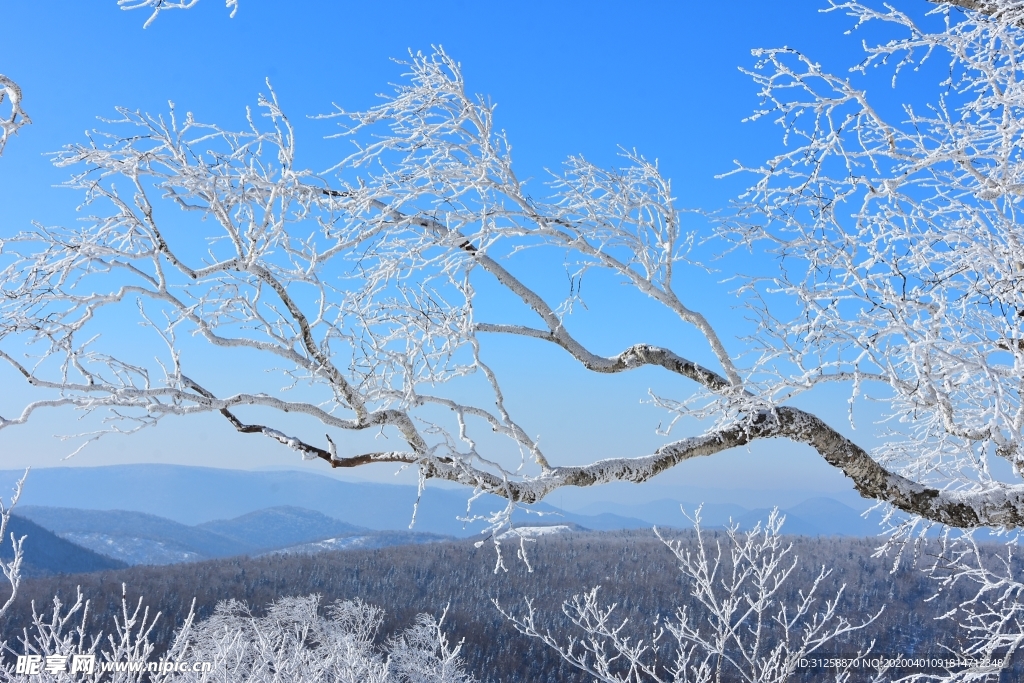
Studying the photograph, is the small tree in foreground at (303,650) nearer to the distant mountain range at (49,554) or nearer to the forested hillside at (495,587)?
the forested hillside at (495,587)

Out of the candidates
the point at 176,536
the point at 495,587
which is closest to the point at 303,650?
the point at 495,587

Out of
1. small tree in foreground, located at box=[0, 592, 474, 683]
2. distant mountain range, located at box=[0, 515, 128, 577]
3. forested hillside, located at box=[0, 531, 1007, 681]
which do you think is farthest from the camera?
distant mountain range, located at box=[0, 515, 128, 577]

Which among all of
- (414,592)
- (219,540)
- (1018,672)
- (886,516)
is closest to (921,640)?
(1018,672)

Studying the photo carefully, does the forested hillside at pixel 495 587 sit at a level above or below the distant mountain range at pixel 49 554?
above

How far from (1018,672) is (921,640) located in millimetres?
6855

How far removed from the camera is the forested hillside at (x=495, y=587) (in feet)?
175

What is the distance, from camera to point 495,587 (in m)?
69.1

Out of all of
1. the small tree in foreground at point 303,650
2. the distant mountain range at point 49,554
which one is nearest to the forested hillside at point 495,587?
the small tree in foreground at point 303,650

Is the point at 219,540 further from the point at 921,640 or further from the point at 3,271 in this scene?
the point at 3,271

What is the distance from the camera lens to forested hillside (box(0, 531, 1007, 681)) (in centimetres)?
5328

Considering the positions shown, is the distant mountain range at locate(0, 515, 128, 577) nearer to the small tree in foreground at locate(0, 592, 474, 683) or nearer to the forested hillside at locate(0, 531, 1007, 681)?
the forested hillside at locate(0, 531, 1007, 681)

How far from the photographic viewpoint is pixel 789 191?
137 inches

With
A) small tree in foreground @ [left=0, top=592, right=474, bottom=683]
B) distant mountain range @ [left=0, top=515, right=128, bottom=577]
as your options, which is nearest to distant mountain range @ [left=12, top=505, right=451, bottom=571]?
distant mountain range @ [left=0, top=515, right=128, bottom=577]

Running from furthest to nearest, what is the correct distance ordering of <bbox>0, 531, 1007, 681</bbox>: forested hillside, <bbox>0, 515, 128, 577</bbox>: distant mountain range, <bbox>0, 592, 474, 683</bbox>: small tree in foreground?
1. <bbox>0, 515, 128, 577</bbox>: distant mountain range
2. <bbox>0, 531, 1007, 681</bbox>: forested hillside
3. <bbox>0, 592, 474, 683</bbox>: small tree in foreground
